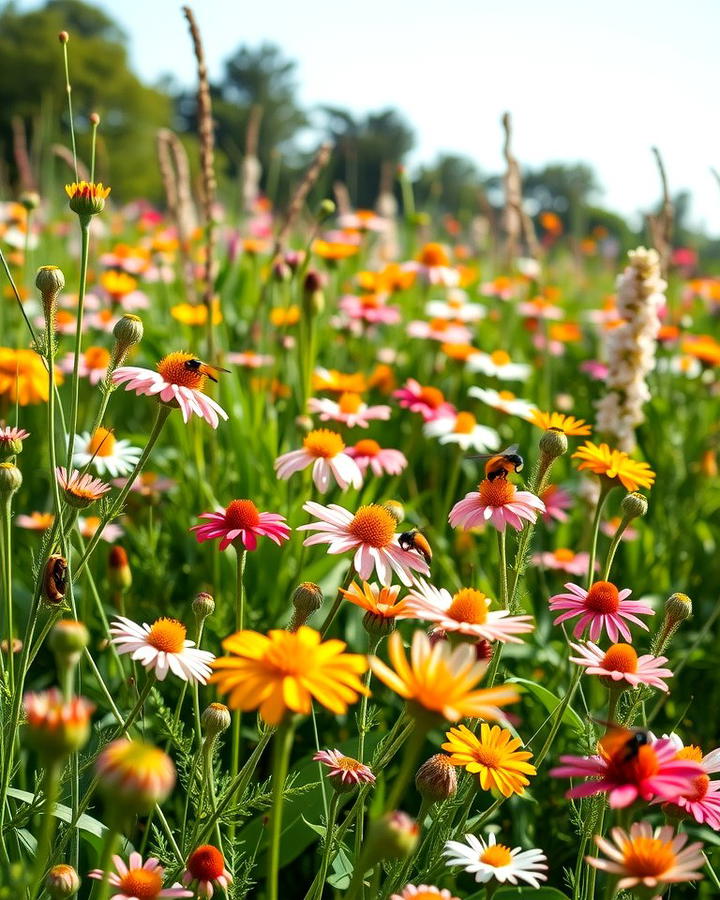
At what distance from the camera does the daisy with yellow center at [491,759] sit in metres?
0.94

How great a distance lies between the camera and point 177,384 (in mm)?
1064

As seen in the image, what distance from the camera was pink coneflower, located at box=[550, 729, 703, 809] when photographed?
75 centimetres

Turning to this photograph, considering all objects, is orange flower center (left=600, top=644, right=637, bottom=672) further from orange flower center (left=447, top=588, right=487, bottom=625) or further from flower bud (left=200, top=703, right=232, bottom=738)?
flower bud (left=200, top=703, right=232, bottom=738)

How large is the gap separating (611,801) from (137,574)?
1242 millimetres

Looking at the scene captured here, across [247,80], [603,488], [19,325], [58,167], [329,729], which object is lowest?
[329,729]

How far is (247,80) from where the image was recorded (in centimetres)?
4462

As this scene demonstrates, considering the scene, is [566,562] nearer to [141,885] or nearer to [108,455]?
[108,455]

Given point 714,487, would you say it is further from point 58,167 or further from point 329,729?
point 58,167

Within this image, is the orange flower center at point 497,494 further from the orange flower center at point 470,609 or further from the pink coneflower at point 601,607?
the orange flower center at point 470,609

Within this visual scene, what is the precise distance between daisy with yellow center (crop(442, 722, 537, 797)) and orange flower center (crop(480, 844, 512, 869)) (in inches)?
2.2

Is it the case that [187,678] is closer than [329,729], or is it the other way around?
[187,678]

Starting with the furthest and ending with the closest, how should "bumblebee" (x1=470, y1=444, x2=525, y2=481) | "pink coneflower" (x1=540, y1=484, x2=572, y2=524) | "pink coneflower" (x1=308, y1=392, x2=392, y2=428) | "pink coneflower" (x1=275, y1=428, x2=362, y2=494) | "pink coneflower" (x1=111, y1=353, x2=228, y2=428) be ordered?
"pink coneflower" (x1=540, y1=484, x2=572, y2=524)
"pink coneflower" (x1=308, y1=392, x2=392, y2=428)
"pink coneflower" (x1=275, y1=428, x2=362, y2=494)
"bumblebee" (x1=470, y1=444, x2=525, y2=481)
"pink coneflower" (x1=111, y1=353, x2=228, y2=428)

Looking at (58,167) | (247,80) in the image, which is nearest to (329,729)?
(58,167)

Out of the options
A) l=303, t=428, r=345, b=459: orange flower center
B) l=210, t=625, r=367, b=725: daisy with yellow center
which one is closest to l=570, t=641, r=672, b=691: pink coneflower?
l=210, t=625, r=367, b=725: daisy with yellow center
